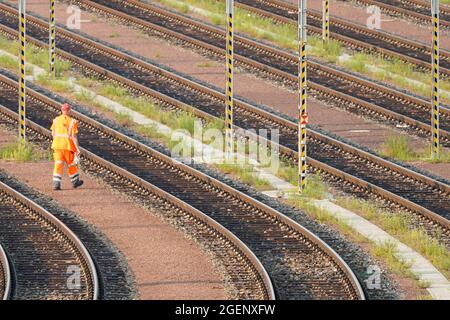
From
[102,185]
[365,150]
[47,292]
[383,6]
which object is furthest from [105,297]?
[383,6]

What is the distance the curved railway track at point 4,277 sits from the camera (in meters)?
23.7

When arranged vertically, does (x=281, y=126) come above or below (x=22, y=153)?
above

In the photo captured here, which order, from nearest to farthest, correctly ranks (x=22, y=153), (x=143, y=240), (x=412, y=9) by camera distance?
(x=143, y=240), (x=22, y=153), (x=412, y=9)

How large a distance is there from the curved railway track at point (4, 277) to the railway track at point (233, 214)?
10.9 ft

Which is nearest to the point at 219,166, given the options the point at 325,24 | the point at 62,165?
the point at 62,165

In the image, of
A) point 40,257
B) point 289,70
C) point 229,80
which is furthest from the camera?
point 289,70

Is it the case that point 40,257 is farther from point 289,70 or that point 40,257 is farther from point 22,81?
point 289,70

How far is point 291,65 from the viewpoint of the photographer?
139ft

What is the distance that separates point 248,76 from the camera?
41.6 metres

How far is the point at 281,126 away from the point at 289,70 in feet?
18.7

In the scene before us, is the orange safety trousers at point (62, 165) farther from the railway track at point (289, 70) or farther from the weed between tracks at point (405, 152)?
the railway track at point (289, 70)

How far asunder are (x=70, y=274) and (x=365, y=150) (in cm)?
1060
